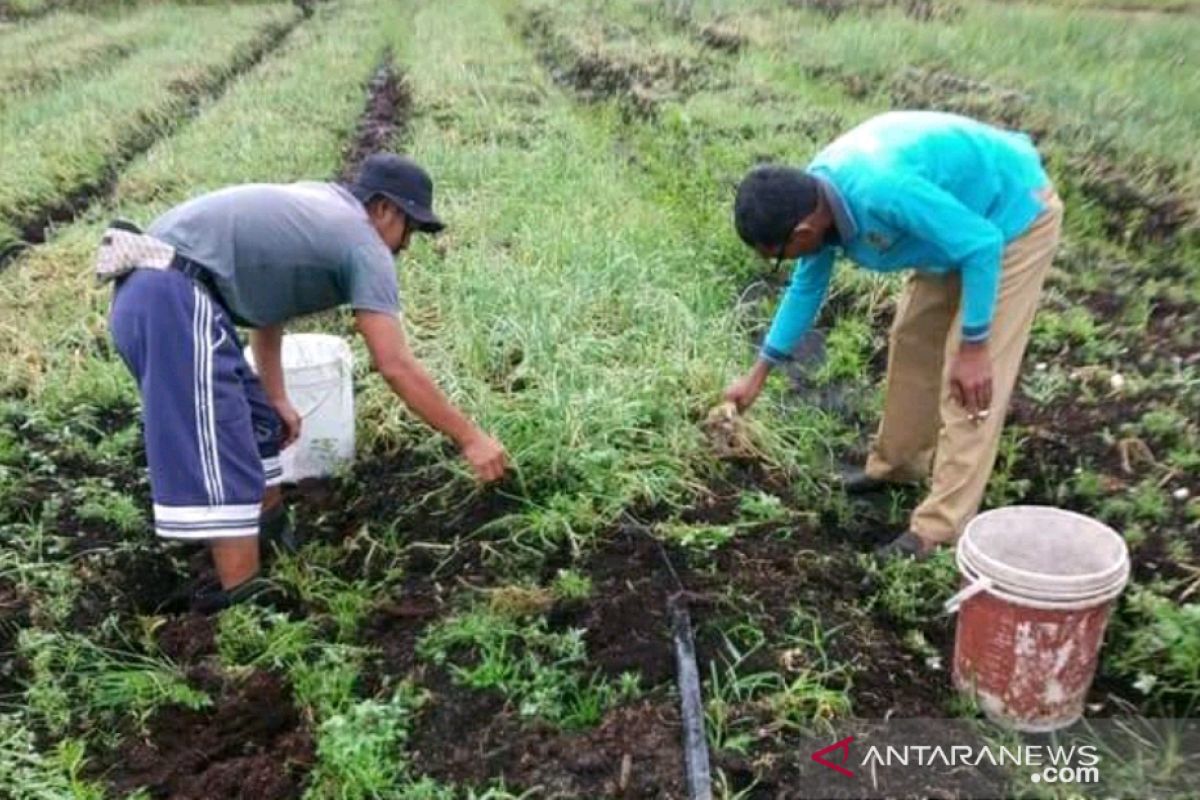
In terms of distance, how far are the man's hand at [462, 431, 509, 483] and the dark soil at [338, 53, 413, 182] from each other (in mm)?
4831

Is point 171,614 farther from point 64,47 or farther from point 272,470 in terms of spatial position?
point 64,47

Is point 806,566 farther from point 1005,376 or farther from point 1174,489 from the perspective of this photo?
point 1174,489

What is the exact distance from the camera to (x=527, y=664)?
9.36ft

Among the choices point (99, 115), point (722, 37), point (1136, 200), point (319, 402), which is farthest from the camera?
point (722, 37)

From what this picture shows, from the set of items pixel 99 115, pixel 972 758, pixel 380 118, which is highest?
pixel 972 758

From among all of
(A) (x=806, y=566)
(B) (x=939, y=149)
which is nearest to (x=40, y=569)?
(A) (x=806, y=566)

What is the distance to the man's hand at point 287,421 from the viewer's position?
3.60 meters

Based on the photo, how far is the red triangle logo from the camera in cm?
243

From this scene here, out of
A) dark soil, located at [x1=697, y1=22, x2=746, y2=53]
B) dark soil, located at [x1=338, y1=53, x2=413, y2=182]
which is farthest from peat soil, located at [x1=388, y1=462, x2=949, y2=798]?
dark soil, located at [x1=697, y1=22, x2=746, y2=53]

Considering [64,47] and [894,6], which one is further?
[64,47]

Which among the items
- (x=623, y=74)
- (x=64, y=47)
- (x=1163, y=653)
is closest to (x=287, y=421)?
(x=1163, y=653)

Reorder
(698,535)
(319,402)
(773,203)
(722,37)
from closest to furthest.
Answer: (773,203), (698,535), (319,402), (722,37)

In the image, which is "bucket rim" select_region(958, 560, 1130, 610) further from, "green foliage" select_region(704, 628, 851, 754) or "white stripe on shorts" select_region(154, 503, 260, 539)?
"white stripe on shorts" select_region(154, 503, 260, 539)

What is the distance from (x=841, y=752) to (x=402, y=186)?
5.93ft
